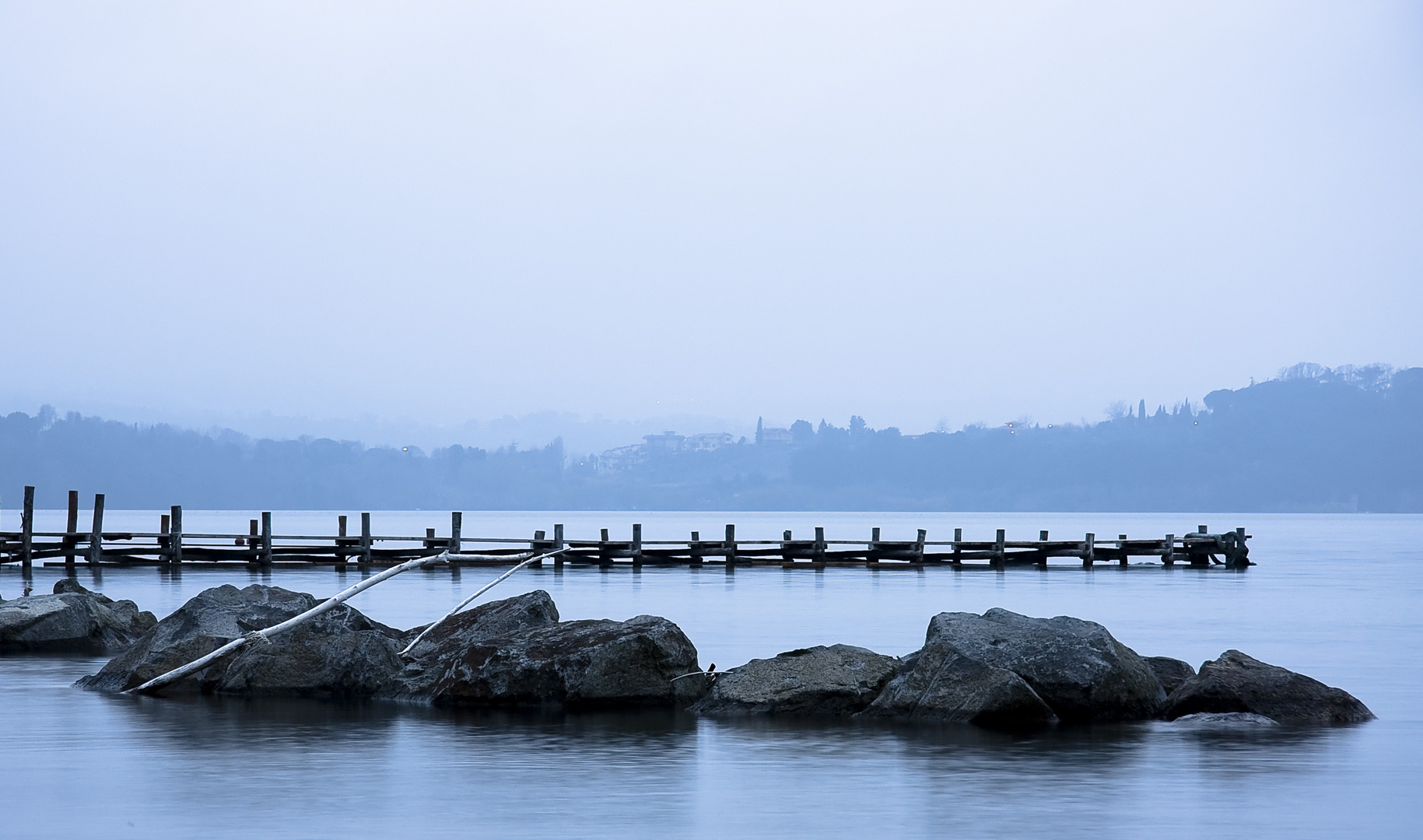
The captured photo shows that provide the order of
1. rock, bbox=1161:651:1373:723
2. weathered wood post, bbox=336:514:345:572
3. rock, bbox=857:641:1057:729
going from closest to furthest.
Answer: rock, bbox=857:641:1057:729, rock, bbox=1161:651:1373:723, weathered wood post, bbox=336:514:345:572

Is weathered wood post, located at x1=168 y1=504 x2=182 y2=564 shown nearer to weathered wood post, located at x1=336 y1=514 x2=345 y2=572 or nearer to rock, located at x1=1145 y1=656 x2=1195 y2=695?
weathered wood post, located at x1=336 y1=514 x2=345 y2=572

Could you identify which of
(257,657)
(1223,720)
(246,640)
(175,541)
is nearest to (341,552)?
(175,541)

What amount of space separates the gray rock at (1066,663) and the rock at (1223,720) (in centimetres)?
42

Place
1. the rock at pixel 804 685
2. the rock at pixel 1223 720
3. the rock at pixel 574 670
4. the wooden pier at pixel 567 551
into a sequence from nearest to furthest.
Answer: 1. the rock at pixel 1223 720
2. the rock at pixel 804 685
3. the rock at pixel 574 670
4. the wooden pier at pixel 567 551

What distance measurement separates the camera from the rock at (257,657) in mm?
15867

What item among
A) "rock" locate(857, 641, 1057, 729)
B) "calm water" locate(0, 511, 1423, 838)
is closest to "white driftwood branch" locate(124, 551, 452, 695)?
"calm water" locate(0, 511, 1423, 838)

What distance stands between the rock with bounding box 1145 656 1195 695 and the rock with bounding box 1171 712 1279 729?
4.53ft

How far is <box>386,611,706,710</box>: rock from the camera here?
15094mm

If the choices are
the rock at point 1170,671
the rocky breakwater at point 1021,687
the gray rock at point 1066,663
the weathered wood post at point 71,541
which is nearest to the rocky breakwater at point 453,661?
the rocky breakwater at point 1021,687

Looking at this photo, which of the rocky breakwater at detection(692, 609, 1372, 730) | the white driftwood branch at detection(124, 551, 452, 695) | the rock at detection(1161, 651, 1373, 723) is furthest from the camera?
the white driftwood branch at detection(124, 551, 452, 695)

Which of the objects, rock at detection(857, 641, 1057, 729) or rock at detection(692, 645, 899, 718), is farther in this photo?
rock at detection(692, 645, 899, 718)

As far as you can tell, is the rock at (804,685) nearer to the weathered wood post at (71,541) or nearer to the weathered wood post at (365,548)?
the weathered wood post at (365,548)

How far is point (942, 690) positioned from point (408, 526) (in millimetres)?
165363

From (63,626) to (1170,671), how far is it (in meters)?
15.0
